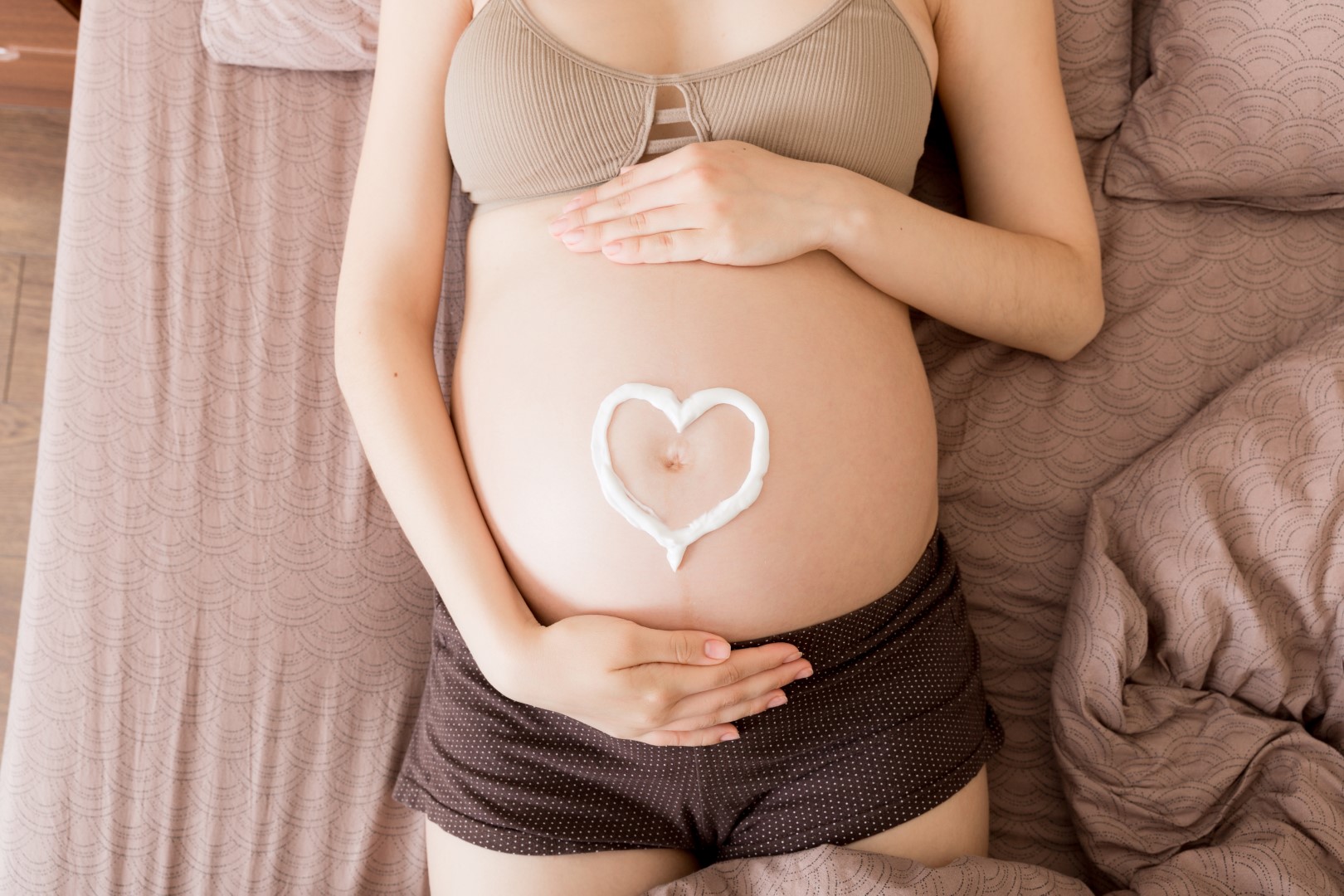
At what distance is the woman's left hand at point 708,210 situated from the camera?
0.98 metres

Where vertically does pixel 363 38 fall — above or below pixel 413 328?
above

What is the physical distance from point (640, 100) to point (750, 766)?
0.71 m

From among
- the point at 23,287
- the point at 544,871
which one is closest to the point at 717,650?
the point at 544,871

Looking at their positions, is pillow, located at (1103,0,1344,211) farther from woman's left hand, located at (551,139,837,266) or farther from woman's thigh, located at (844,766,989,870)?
woman's thigh, located at (844,766,989,870)

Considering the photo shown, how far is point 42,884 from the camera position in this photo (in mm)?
1151

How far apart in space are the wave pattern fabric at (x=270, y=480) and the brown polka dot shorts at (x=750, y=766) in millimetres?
252

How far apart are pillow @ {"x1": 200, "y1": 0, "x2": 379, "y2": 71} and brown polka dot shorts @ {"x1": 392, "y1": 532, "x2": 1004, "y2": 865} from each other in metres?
0.91

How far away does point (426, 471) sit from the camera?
3.29ft

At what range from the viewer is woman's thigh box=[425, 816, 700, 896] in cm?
100

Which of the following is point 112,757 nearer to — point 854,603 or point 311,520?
point 311,520

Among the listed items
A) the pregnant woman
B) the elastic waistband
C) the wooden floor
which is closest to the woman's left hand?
the pregnant woman

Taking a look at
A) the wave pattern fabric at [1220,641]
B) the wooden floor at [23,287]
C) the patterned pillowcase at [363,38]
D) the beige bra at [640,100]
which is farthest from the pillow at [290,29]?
the wave pattern fabric at [1220,641]

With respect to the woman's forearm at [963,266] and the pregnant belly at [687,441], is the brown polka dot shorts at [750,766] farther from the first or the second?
the woman's forearm at [963,266]

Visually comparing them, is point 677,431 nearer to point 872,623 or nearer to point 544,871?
point 872,623
